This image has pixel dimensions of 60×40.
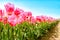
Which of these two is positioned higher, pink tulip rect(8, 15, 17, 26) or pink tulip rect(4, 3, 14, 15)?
pink tulip rect(4, 3, 14, 15)

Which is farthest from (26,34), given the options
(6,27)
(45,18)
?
(45,18)

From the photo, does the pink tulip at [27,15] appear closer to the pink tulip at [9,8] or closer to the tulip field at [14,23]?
the tulip field at [14,23]

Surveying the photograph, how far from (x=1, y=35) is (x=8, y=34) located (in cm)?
7

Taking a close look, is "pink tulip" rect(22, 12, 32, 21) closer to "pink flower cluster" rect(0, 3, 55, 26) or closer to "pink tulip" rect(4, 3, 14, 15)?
"pink flower cluster" rect(0, 3, 55, 26)

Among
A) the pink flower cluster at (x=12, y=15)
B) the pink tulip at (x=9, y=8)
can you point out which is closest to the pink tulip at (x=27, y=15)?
the pink flower cluster at (x=12, y=15)

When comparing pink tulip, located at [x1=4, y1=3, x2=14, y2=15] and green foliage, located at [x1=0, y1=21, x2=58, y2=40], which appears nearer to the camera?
pink tulip, located at [x1=4, y1=3, x2=14, y2=15]

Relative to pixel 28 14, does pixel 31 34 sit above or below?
below

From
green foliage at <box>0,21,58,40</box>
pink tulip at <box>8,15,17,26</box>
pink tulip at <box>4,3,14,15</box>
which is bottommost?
green foliage at <box>0,21,58,40</box>

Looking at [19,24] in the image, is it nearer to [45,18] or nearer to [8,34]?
[8,34]

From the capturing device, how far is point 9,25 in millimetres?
2301

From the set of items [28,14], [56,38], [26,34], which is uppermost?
[28,14]

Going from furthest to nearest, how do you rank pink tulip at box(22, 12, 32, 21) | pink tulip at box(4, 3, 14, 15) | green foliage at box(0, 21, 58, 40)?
pink tulip at box(22, 12, 32, 21)
green foliage at box(0, 21, 58, 40)
pink tulip at box(4, 3, 14, 15)

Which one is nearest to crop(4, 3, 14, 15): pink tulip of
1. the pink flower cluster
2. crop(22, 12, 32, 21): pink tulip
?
the pink flower cluster

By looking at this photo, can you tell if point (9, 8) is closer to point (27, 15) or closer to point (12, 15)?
point (12, 15)
